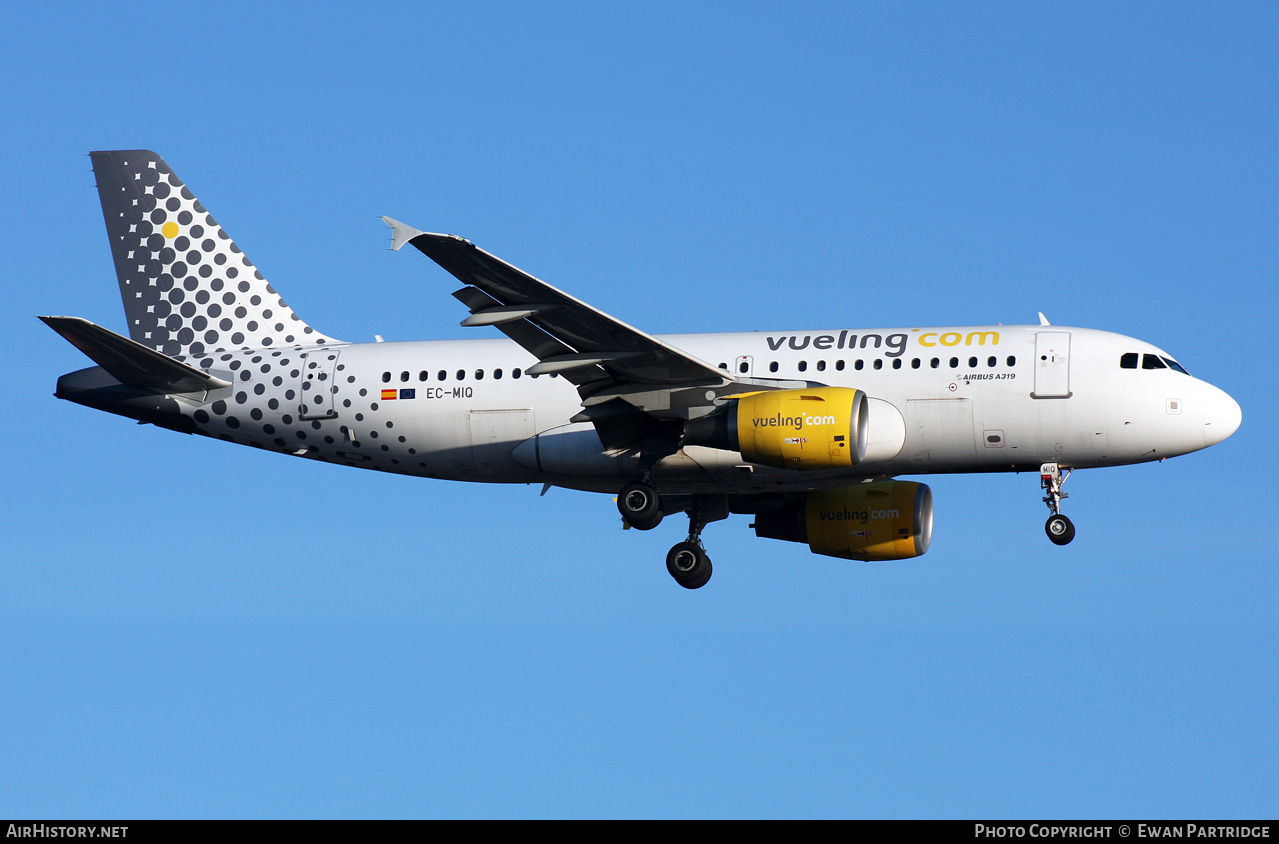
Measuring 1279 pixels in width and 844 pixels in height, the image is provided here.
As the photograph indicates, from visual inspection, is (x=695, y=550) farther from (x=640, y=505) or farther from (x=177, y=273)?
(x=177, y=273)

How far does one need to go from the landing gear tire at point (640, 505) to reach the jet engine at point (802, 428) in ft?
9.51

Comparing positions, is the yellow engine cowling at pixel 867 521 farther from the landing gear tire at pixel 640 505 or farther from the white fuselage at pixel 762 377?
the landing gear tire at pixel 640 505

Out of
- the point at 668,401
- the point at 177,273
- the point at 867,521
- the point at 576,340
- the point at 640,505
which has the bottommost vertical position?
the point at 640,505

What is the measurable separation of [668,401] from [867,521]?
7584 millimetres

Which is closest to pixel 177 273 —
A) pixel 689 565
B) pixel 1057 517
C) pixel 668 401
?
pixel 668 401

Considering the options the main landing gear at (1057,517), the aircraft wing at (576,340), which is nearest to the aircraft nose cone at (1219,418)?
the main landing gear at (1057,517)

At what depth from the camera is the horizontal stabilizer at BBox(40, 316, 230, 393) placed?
114 ft

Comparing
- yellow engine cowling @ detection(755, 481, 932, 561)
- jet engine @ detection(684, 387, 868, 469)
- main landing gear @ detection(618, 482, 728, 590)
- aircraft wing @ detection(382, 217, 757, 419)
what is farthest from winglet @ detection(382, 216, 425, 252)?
yellow engine cowling @ detection(755, 481, 932, 561)

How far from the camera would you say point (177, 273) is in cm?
4159

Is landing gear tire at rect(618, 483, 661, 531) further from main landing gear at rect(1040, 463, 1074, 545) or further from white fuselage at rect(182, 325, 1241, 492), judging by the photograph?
main landing gear at rect(1040, 463, 1074, 545)

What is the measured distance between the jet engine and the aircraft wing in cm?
117
